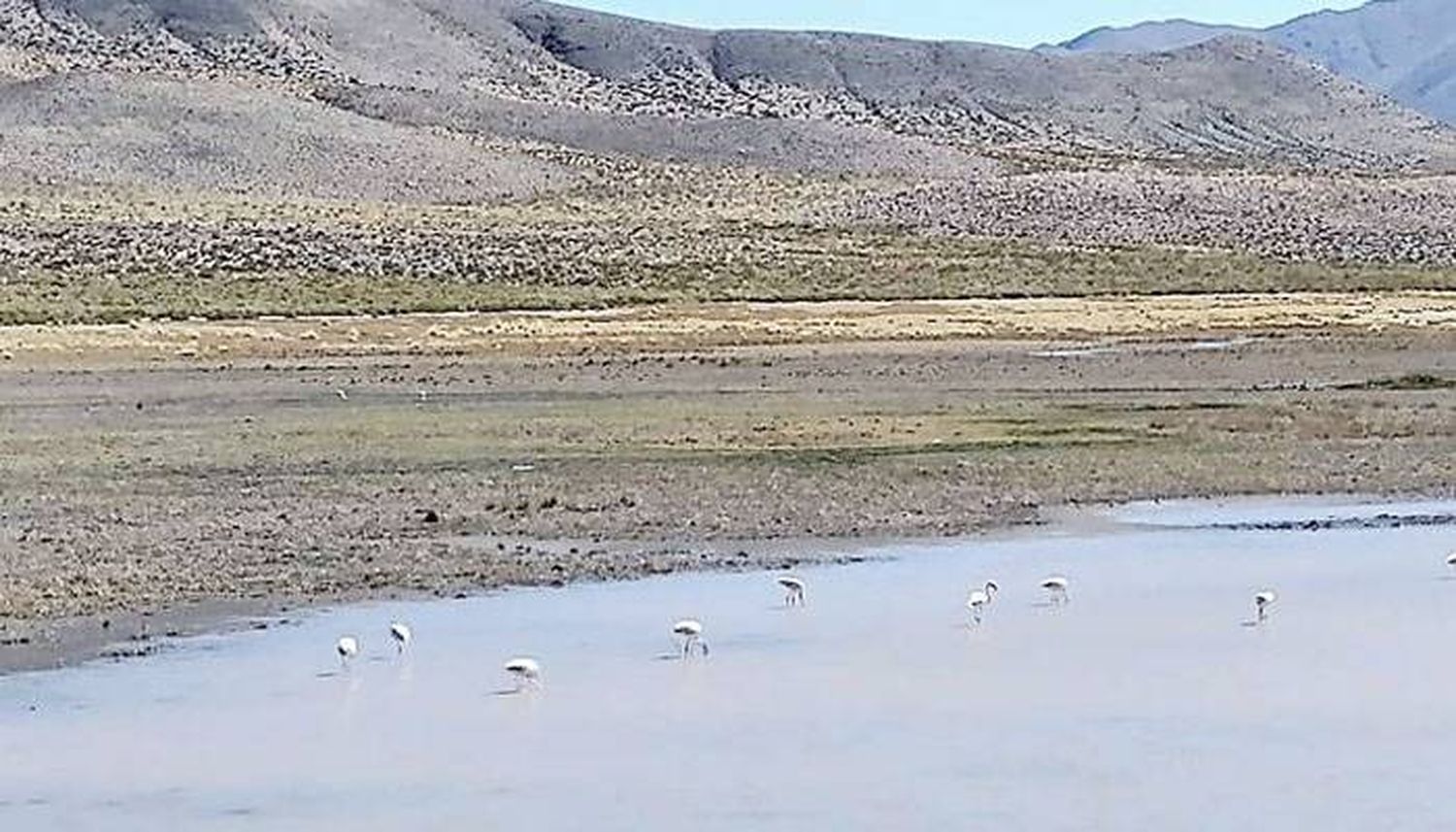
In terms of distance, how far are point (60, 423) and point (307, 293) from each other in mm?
32058

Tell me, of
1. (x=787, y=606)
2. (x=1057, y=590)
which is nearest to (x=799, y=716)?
(x=787, y=606)

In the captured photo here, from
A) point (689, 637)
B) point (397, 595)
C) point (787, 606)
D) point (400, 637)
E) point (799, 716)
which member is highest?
point (799, 716)

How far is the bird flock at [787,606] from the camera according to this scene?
55.6ft

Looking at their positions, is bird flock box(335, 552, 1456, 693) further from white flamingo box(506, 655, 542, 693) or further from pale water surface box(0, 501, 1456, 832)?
pale water surface box(0, 501, 1456, 832)

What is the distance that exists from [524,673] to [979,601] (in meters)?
4.11

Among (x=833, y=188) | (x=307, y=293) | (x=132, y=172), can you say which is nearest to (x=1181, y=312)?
(x=307, y=293)

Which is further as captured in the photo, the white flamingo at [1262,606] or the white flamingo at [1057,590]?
the white flamingo at [1057,590]

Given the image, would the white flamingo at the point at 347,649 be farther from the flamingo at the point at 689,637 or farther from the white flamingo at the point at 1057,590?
the white flamingo at the point at 1057,590

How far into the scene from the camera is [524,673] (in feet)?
55.4

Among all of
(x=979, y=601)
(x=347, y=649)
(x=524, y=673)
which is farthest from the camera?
(x=979, y=601)

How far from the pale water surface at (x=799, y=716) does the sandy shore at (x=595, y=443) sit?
1.88 metres

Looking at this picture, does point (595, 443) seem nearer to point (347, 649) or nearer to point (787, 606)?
point (787, 606)

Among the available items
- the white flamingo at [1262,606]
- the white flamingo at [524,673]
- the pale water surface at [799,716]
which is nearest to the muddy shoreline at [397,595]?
the pale water surface at [799,716]

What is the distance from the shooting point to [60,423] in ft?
119
